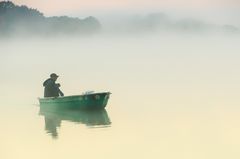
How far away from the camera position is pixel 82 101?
41.0 metres

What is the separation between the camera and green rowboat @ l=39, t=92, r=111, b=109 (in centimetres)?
4084

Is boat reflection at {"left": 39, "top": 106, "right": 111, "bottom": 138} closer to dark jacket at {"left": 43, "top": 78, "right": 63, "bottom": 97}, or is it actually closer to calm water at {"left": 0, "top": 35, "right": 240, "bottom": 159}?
calm water at {"left": 0, "top": 35, "right": 240, "bottom": 159}

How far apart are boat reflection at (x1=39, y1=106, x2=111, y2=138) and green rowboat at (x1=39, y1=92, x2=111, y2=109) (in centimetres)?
28

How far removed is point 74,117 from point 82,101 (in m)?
1.07

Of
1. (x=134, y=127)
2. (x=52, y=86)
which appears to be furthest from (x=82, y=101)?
(x=134, y=127)

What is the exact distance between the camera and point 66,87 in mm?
65000

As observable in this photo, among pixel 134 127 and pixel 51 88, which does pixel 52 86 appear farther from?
pixel 134 127

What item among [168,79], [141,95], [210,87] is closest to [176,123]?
[141,95]

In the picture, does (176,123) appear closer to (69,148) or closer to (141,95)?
(69,148)

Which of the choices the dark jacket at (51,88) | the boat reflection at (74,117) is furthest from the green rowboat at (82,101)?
the dark jacket at (51,88)

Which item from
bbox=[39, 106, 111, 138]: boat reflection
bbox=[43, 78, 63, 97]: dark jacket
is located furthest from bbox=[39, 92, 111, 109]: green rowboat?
bbox=[43, 78, 63, 97]: dark jacket

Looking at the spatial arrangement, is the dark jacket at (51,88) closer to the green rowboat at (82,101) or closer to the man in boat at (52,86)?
the man in boat at (52,86)

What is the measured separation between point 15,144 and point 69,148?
9.33 feet

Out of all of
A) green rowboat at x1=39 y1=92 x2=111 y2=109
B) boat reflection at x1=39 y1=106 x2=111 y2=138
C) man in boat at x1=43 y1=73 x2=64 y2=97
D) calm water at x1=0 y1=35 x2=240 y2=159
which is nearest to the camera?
calm water at x1=0 y1=35 x2=240 y2=159
